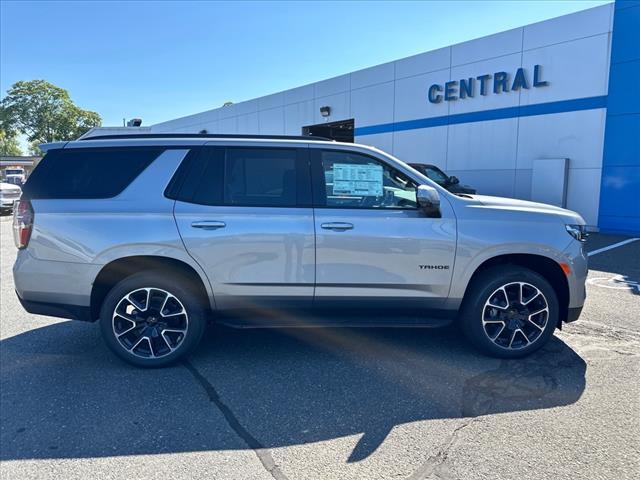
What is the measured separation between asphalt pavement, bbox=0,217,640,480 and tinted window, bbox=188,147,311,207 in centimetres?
145

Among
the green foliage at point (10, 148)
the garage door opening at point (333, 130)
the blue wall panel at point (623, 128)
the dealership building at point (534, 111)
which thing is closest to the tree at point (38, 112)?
the green foliage at point (10, 148)

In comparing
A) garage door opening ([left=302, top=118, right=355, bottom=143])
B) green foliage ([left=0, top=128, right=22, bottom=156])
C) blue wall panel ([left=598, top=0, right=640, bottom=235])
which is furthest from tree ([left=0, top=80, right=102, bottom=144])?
blue wall panel ([left=598, top=0, right=640, bottom=235])

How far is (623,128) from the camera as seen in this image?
39.2ft

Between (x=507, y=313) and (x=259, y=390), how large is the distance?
2230 millimetres

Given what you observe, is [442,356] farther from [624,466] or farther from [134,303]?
[134,303]

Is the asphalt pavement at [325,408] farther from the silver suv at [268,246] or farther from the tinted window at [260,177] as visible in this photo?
the tinted window at [260,177]

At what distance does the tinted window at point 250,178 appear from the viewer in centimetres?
392

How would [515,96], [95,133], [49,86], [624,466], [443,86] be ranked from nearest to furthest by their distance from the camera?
[624,466], [95,133], [515,96], [443,86], [49,86]

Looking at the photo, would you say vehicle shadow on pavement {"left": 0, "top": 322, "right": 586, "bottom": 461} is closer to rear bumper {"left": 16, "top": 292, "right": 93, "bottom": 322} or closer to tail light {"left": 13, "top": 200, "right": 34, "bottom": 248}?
rear bumper {"left": 16, "top": 292, "right": 93, "bottom": 322}

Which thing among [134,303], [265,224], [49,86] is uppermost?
[49,86]

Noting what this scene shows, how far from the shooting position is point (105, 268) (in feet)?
12.7

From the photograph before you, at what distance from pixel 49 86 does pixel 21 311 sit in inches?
2659

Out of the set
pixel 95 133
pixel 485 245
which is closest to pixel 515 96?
pixel 485 245

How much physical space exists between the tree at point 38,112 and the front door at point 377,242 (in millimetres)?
65098
